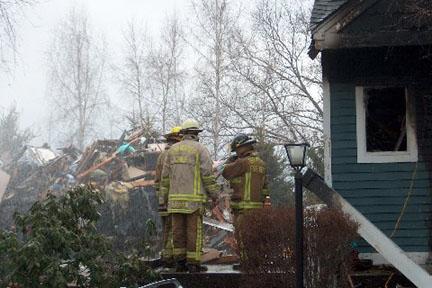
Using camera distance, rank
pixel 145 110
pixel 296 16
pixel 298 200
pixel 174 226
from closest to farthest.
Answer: pixel 298 200 → pixel 174 226 → pixel 296 16 → pixel 145 110

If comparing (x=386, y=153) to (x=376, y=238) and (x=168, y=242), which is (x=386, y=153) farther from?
(x=168, y=242)

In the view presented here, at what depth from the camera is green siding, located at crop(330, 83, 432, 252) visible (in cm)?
844

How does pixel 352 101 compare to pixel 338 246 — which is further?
pixel 352 101

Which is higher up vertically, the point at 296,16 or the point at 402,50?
the point at 296,16

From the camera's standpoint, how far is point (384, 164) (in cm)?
854

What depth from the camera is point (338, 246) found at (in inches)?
241

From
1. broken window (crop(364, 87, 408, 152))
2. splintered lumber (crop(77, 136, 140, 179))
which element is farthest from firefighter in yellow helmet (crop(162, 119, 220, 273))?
splintered lumber (crop(77, 136, 140, 179))

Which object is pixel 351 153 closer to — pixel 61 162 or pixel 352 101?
pixel 352 101

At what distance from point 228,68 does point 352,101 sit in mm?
18878

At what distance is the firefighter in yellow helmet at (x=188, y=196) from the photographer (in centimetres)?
722

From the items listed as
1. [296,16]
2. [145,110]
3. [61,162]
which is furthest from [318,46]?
[145,110]

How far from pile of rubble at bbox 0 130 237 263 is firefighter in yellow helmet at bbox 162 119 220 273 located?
6.30m

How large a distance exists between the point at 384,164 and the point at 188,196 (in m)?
2.98

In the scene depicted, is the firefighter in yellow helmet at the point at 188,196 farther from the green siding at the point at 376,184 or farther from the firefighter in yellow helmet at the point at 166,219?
the green siding at the point at 376,184
